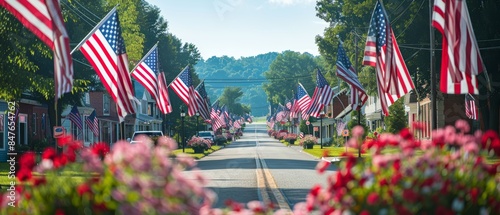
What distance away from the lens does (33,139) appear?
2210 inches

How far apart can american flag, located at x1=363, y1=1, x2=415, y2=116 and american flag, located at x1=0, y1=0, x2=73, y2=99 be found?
37.8 ft

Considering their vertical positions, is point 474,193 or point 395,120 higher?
point 395,120

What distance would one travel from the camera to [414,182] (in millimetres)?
5883

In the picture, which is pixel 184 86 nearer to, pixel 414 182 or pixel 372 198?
pixel 414 182

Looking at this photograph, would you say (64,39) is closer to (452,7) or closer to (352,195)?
(452,7)

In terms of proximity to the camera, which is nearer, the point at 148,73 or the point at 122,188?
the point at 122,188

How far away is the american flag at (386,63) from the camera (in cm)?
2603

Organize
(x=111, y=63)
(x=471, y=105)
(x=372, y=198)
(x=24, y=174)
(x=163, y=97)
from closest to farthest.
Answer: (x=372, y=198)
(x=24, y=174)
(x=111, y=63)
(x=163, y=97)
(x=471, y=105)

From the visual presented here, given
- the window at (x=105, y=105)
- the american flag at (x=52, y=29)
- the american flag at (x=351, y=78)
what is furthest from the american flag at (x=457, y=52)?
the window at (x=105, y=105)

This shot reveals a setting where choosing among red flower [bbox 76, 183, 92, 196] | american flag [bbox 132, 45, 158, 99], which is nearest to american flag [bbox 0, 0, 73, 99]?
red flower [bbox 76, 183, 92, 196]

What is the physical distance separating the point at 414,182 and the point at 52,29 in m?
11.9

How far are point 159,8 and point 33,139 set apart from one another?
6199cm

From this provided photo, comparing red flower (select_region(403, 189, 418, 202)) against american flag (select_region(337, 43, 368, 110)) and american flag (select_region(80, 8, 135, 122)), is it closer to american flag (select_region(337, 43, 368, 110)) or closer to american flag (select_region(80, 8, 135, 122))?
american flag (select_region(80, 8, 135, 122))

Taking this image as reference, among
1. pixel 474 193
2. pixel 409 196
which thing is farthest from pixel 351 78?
pixel 409 196
